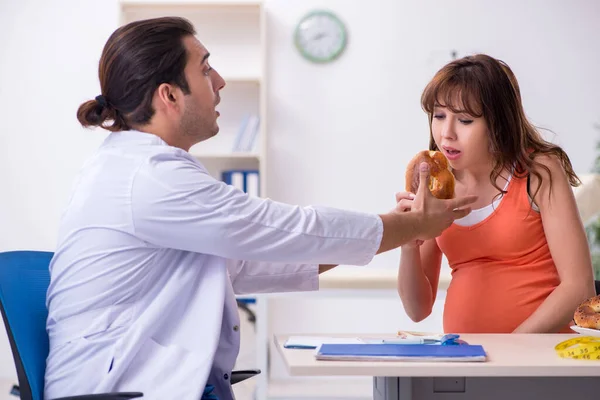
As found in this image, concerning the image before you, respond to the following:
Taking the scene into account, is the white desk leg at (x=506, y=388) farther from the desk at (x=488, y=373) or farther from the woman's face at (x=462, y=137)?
the woman's face at (x=462, y=137)

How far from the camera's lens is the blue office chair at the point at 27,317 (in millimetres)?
1614

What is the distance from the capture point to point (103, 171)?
1.70 metres

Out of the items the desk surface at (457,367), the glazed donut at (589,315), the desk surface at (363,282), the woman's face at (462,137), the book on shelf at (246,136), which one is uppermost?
the woman's face at (462,137)

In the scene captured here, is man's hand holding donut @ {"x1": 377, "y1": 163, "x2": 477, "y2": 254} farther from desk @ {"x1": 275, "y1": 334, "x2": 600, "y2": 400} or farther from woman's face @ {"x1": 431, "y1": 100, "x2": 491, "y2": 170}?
desk @ {"x1": 275, "y1": 334, "x2": 600, "y2": 400}

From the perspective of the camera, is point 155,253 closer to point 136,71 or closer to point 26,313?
point 26,313

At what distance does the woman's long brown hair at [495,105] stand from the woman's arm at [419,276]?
0.91ft

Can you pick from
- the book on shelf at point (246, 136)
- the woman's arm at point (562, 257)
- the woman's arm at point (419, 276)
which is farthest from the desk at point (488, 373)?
the book on shelf at point (246, 136)

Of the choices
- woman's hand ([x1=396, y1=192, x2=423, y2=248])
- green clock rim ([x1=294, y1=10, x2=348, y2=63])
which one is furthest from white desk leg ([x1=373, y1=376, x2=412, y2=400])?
green clock rim ([x1=294, y1=10, x2=348, y2=63])

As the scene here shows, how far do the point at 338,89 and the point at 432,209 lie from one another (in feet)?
11.7

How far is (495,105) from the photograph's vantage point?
6.72ft

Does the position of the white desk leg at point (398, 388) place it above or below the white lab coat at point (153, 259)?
below

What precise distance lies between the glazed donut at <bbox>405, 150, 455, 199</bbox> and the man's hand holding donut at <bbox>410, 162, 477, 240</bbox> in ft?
0.14

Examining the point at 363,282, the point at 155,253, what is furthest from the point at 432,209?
the point at 363,282

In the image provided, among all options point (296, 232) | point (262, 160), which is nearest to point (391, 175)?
point (262, 160)
